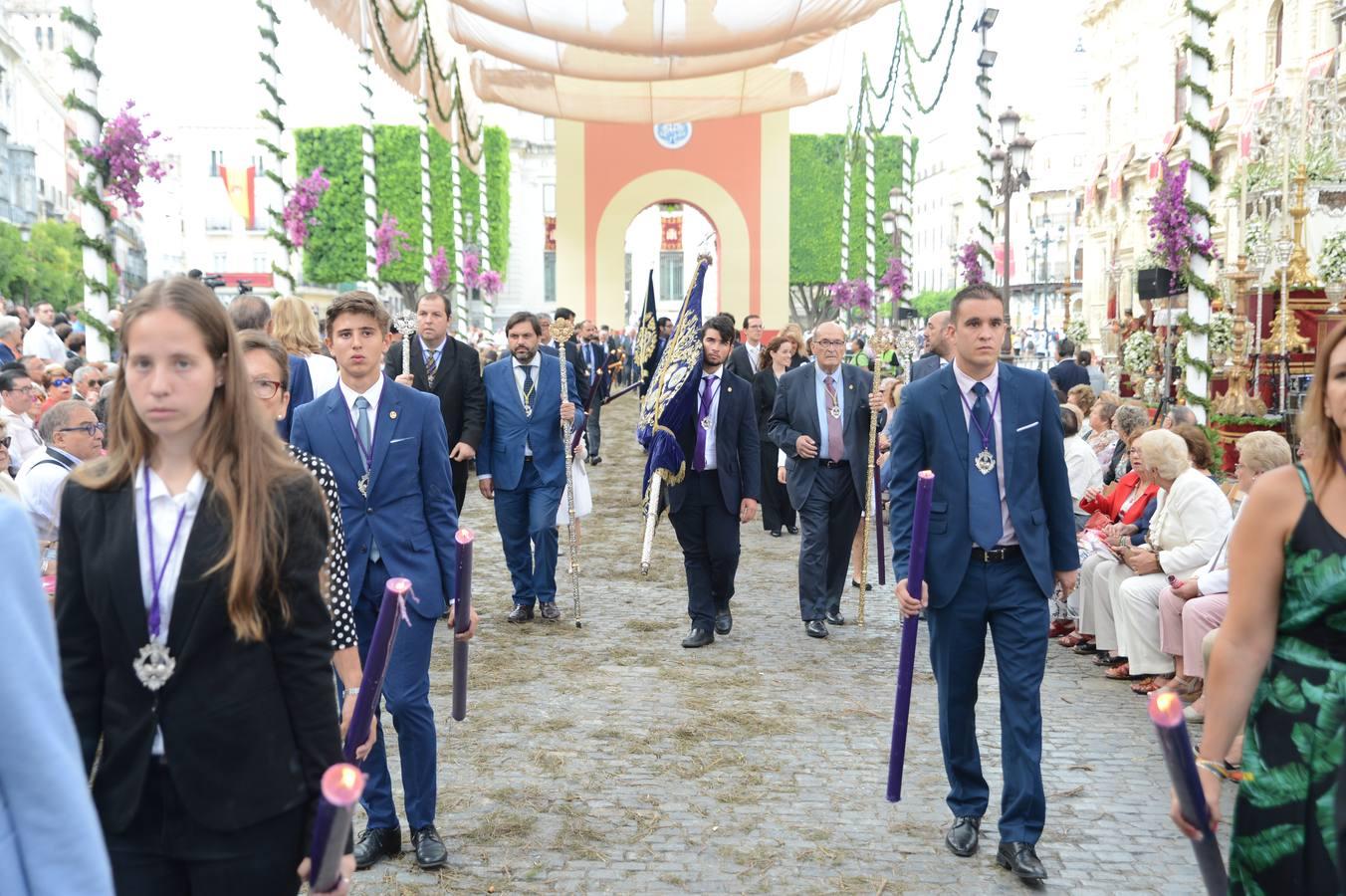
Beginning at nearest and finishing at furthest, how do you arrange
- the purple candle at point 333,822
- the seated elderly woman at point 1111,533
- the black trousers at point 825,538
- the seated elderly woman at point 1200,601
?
1. the purple candle at point 333,822
2. the seated elderly woman at point 1200,601
3. the seated elderly woman at point 1111,533
4. the black trousers at point 825,538

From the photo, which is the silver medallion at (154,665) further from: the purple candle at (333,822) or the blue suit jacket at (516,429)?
the blue suit jacket at (516,429)

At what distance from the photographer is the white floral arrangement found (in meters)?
17.0

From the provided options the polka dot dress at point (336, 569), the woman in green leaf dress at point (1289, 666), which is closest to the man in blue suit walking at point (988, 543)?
the woman in green leaf dress at point (1289, 666)

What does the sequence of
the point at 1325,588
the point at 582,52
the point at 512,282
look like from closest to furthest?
the point at 1325,588
the point at 582,52
the point at 512,282

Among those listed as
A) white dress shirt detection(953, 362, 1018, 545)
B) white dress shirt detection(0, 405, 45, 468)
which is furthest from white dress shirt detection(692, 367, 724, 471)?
white dress shirt detection(0, 405, 45, 468)

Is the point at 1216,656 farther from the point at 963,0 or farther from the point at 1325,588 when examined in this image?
the point at 963,0

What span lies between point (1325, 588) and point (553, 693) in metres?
5.33

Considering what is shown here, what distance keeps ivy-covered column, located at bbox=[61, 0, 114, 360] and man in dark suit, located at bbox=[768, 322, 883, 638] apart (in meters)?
6.58

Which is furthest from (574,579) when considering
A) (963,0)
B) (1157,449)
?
(963,0)

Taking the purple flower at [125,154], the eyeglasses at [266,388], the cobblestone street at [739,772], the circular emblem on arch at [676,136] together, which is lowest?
the cobblestone street at [739,772]

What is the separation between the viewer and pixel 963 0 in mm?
15734

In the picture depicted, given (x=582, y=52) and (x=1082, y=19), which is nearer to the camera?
(x=582, y=52)

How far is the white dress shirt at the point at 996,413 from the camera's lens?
16.6ft

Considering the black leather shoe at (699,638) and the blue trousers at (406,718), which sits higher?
the blue trousers at (406,718)
